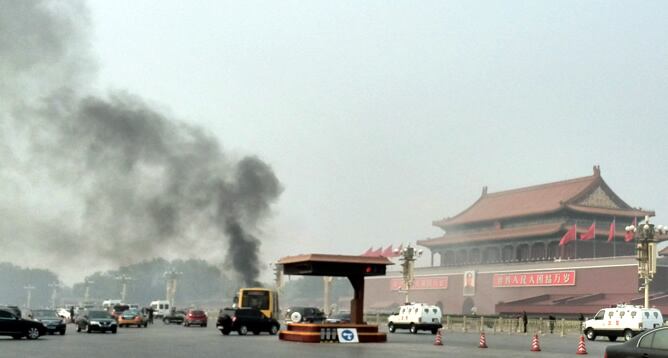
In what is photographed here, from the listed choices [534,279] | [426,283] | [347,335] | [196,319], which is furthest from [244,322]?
[426,283]

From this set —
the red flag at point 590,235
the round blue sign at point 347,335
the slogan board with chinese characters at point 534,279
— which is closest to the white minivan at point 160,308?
the slogan board with chinese characters at point 534,279

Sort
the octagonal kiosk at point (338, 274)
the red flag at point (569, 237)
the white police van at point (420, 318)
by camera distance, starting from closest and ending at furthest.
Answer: the octagonal kiosk at point (338, 274) < the white police van at point (420, 318) < the red flag at point (569, 237)

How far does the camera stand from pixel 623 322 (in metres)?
42.2

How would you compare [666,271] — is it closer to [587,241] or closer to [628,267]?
[628,267]

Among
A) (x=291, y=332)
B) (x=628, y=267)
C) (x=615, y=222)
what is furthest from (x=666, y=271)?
(x=291, y=332)

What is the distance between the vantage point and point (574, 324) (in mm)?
53250

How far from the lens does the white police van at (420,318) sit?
5091 cm

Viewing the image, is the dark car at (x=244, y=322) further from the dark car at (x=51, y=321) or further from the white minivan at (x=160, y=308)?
the white minivan at (x=160, y=308)

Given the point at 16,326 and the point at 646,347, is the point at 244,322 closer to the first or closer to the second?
the point at 16,326

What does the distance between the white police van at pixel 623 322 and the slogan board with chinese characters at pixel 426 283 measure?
46350mm

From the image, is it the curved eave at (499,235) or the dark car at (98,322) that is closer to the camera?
the dark car at (98,322)

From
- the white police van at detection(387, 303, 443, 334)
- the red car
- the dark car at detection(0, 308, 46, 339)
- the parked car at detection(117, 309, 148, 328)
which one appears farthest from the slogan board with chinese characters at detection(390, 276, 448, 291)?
the dark car at detection(0, 308, 46, 339)

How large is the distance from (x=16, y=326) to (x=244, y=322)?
40.6 ft

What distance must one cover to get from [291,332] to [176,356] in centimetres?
1241
